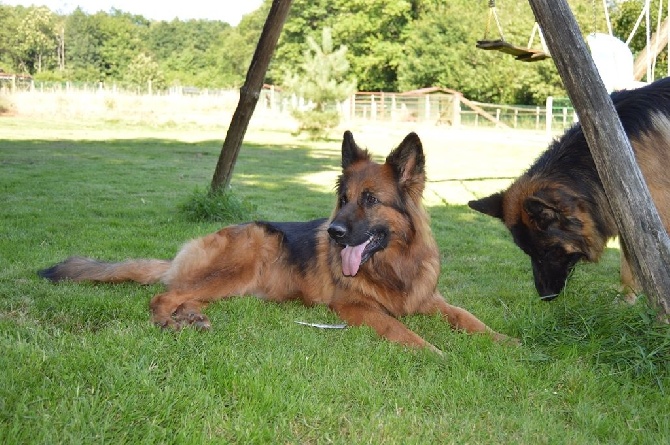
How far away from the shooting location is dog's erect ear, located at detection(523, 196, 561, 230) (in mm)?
4668

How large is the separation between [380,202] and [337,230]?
46 cm

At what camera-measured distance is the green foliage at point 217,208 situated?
884 centimetres

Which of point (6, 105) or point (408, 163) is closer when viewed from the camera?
point (408, 163)

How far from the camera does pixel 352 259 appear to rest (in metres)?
4.79

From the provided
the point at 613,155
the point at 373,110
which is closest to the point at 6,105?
the point at 373,110

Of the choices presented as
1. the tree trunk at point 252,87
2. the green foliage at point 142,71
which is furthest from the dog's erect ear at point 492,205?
the green foliage at point 142,71

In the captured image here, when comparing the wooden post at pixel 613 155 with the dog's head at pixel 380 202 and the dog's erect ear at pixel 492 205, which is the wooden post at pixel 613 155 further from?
the dog's erect ear at pixel 492 205

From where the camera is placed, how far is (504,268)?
6.93 m

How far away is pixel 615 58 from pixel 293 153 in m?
13.6

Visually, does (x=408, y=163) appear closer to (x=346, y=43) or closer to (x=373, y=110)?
(x=373, y=110)

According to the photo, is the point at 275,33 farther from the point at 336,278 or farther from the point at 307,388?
the point at 307,388

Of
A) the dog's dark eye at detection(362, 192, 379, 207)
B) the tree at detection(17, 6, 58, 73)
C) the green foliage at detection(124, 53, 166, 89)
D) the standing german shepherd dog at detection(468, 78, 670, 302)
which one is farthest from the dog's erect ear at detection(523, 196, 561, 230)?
the tree at detection(17, 6, 58, 73)

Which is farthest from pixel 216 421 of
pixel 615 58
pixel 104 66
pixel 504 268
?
pixel 104 66

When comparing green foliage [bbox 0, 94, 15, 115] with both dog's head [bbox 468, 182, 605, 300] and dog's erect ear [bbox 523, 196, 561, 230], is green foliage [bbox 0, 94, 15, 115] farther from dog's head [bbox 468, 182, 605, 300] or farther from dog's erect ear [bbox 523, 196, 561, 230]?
dog's erect ear [bbox 523, 196, 561, 230]
